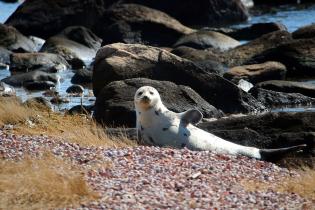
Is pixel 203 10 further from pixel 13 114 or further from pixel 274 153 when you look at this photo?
pixel 274 153

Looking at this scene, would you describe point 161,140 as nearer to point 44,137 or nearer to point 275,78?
point 44,137

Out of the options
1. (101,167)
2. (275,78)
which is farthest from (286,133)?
(275,78)

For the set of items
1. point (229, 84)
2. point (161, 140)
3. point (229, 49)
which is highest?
point (161, 140)

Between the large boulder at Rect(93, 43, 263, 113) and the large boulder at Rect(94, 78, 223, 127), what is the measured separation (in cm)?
134

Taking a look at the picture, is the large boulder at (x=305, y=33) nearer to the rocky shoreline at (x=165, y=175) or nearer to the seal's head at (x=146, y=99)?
the seal's head at (x=146, y=99)

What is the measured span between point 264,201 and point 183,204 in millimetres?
952

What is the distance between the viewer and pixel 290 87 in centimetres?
2319

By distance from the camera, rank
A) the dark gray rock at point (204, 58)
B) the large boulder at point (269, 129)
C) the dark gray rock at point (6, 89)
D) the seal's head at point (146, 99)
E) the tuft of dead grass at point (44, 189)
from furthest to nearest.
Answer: the dark gray rock at point (204, 58) < the dark gray rock at point (6, 89) < the large boulder at point (269, 129) < the seal's head at point (146, 99) < the tuft of dead grass at point (44, 189)

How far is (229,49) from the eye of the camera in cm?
3350

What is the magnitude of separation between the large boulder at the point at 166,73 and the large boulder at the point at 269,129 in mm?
5801

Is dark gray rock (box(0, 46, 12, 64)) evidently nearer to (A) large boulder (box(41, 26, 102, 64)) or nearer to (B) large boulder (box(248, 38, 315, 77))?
(A) large boulder (box(41, 26, 102, 64))

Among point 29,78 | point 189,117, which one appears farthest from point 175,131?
point 29,78

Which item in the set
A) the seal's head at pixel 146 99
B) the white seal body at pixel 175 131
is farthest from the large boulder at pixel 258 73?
the white seal body at pixel 175 131

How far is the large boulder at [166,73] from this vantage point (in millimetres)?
20203
